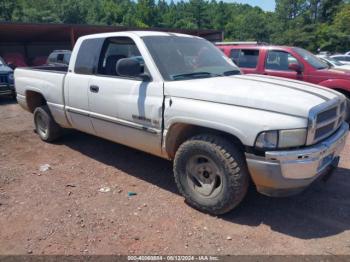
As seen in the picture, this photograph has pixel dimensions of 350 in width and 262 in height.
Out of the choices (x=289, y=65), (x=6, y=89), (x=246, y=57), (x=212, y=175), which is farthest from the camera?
(x=6, y=89)

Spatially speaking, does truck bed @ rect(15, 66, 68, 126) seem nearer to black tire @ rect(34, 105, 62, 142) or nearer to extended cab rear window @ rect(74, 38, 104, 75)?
black tire @ rect(34, 105, 62, 142)

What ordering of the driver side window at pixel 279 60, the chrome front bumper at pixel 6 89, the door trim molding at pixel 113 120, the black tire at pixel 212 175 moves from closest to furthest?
the black tire at pixel 212 175 < the door trim molding at pixel 113 120 < the driver side window at pixel 279 60 < the chrome front bumper at pixel 6 89

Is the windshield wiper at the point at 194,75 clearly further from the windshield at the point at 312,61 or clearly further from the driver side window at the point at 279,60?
the windshield at the point at 312,61

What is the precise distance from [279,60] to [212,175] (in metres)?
5.45

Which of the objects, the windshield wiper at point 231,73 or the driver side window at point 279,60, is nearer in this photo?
the windshield wiper at point 231,73

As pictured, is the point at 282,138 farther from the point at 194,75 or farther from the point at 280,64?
the point at 280,64

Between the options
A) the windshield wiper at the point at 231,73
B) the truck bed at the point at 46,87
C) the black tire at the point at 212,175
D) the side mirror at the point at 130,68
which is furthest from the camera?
the truck bed at the point at 46,87

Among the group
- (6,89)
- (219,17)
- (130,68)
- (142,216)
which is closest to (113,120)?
(130,68)

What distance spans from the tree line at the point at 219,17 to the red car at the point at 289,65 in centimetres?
4732

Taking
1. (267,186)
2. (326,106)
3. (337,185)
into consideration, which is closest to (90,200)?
(267,186)

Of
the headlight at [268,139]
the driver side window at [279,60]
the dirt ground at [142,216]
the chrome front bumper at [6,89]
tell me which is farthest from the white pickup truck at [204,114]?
the chrome front bumper at [6,89]

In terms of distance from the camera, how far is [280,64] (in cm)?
828

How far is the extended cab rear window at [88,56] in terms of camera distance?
4.93m

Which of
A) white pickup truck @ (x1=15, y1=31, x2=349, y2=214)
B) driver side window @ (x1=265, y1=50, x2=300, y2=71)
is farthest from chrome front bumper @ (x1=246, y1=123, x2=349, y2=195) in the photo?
driver side window @ (x1=265, y1=50, x2=300, y2=71)
